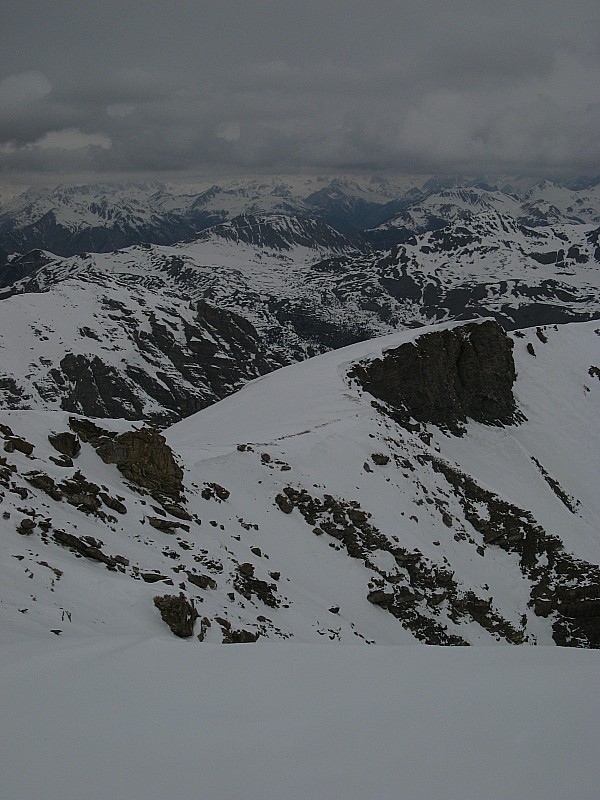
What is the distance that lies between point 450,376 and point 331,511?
1119 inches

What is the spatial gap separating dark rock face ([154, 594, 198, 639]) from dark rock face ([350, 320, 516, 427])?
34.8 m

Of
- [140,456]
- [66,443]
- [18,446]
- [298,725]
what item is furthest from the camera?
[140,456]

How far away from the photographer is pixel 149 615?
13117 mm

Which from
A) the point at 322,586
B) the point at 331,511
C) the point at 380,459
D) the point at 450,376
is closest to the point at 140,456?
the point at 322,586

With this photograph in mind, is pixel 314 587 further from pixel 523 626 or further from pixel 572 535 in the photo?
pixel 572 535

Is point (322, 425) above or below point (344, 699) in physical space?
below

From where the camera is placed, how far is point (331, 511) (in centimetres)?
2878

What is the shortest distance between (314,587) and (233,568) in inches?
182

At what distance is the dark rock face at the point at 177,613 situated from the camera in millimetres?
13312

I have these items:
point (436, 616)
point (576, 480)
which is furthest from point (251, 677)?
point (576, 480)

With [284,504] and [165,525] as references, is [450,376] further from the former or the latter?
[165,525]

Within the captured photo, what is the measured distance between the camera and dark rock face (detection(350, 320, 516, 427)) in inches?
1913

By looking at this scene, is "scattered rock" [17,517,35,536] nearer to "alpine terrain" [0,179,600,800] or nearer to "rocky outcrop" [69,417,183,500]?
"alpine terrain" [0,179,600,800]

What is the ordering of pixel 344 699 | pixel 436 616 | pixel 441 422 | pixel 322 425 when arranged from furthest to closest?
pixel 441 422 → pixel 322 425 → pixel 436 616 → pixel 344 699
